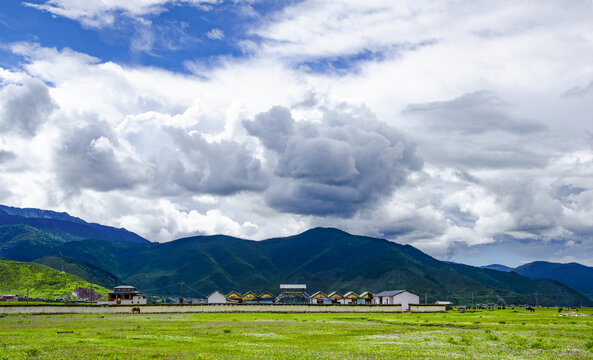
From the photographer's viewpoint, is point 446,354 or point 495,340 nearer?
point 446,354

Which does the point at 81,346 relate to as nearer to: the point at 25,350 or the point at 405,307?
the point at 25,350

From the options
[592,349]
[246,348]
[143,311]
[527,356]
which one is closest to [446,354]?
[527,356]

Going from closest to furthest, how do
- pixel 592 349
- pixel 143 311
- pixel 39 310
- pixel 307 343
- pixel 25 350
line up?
1. pixel 25 350
2. pixel 592 349
3. pixel 307 343
4. pixel 39 310
5. pixel 143 311

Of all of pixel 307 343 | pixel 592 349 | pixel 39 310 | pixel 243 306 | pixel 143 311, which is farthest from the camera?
pixel 243 306

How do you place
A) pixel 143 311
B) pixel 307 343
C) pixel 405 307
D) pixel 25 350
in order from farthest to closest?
pixel 405 307, pixel 143 311, pixel 307 343, pixel 25 350

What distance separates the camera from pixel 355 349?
127ft

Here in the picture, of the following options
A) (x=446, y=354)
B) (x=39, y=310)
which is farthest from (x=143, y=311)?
(x=446, y=354)

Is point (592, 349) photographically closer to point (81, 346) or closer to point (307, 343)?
point (307, 343)

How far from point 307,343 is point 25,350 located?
2177 cm

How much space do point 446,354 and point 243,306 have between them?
346 feet

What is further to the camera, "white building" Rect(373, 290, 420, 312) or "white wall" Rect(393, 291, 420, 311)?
"white wall" Rect(393, 291, 420, 311)

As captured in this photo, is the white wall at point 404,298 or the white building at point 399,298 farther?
the white wall at point 404,298

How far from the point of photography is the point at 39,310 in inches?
4496

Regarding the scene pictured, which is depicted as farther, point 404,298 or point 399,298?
point 404,298
